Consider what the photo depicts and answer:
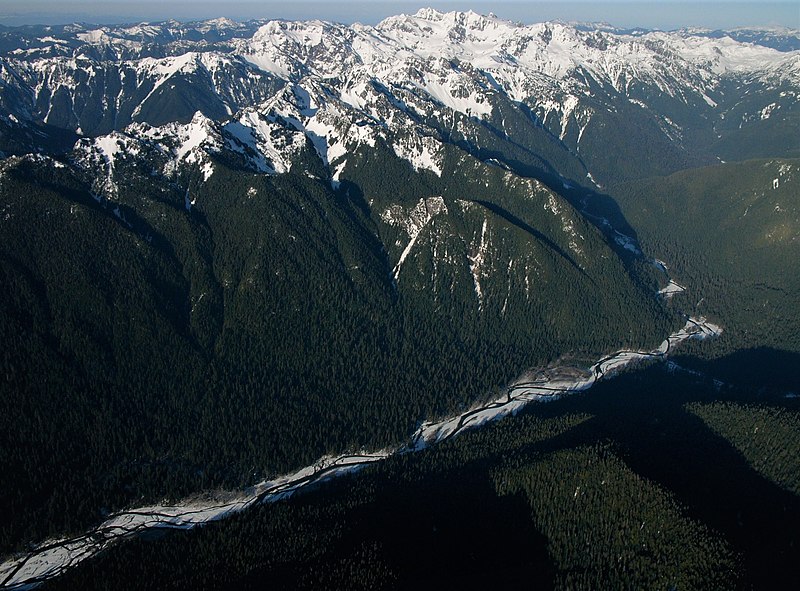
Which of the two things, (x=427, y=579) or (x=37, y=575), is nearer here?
(x=427, y=579)

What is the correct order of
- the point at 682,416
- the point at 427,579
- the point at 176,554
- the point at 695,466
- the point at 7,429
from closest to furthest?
the point at 427,579
the point at 176,554
the point at 695,466
the point at 7,429
the point at 682,416

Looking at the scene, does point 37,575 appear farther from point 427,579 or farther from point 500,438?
point 500,438

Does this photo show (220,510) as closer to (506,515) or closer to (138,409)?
(138,409)

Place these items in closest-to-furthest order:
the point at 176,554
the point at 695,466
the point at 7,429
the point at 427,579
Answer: the point at 427,579 < the point at 176,554 < the point at 695,466 < the point at 7,429

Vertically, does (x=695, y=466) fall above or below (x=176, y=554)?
above

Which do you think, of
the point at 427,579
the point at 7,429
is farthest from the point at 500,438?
the point at 7,429

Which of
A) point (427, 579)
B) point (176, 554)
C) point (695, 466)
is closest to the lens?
point (427, 579)

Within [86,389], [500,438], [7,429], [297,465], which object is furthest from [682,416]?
[7,429]

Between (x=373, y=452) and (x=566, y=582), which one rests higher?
(x=566, y=582)

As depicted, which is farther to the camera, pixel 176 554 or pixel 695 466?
pixel 695 466
